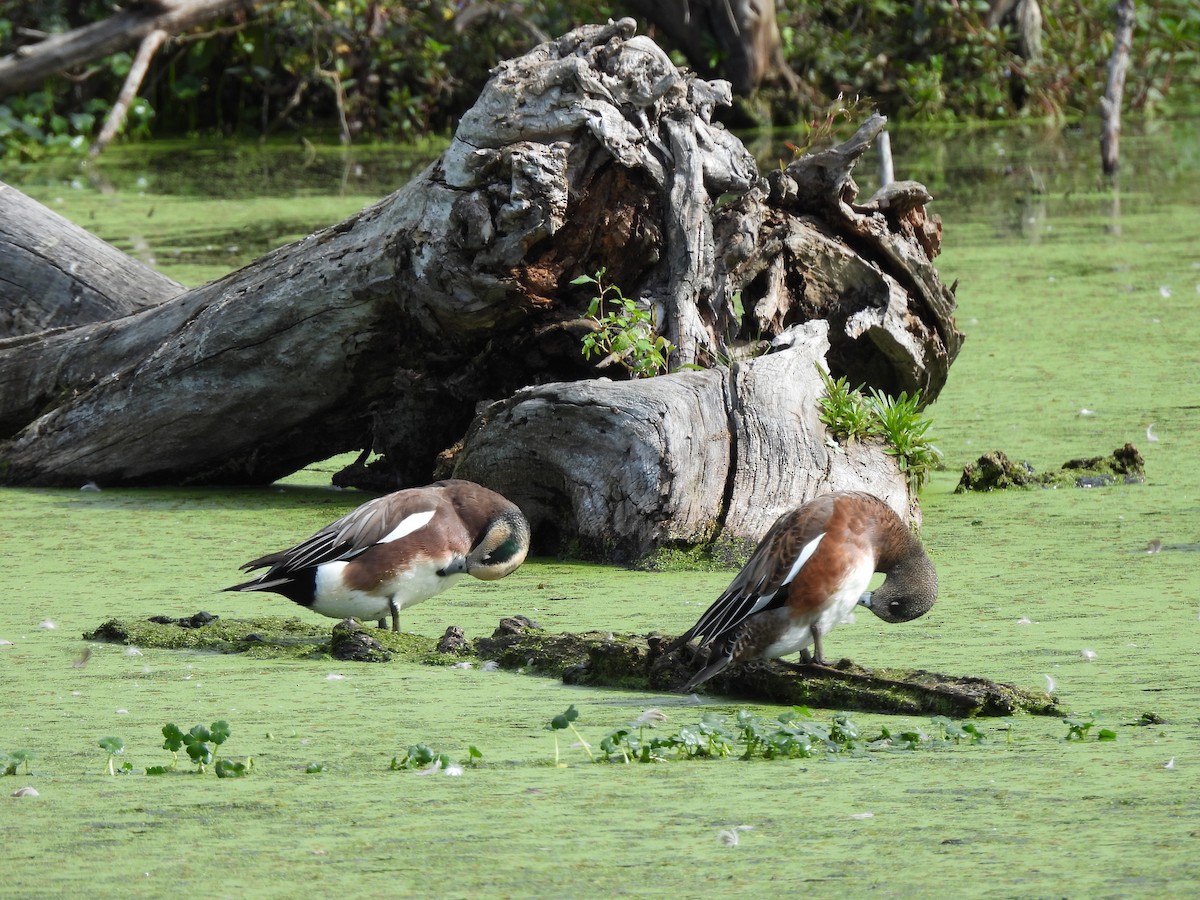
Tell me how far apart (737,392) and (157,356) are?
2.26 m

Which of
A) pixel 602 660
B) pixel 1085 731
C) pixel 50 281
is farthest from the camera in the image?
pixel 50 281

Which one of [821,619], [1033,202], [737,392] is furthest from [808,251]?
[1033,202]

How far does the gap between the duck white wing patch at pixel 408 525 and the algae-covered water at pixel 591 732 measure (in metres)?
0.32

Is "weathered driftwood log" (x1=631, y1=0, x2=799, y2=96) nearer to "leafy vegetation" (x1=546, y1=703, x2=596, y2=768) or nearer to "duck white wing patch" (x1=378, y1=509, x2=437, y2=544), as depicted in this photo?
"duck white wing patch" (x1=378, y1=509, x2=437, y2=544)

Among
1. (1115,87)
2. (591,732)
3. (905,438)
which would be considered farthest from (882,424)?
(1115,87)

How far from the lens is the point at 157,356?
21.8 ft

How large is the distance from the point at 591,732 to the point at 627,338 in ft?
8.39

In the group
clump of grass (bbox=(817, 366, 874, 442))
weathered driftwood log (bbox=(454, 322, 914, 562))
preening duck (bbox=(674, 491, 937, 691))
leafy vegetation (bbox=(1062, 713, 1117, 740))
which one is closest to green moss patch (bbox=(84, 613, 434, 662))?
preening duck (bbox=(674, 491, 937, 691))

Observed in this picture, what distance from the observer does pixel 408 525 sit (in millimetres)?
4461

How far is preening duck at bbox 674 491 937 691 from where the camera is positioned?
3.76m

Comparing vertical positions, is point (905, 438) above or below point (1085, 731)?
above

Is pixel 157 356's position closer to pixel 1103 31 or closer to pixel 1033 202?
pixel 1033 202

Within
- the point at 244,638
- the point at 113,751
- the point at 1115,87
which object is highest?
the point at 1115,87

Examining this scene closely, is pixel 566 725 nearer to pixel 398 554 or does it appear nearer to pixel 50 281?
pixel 398 554
